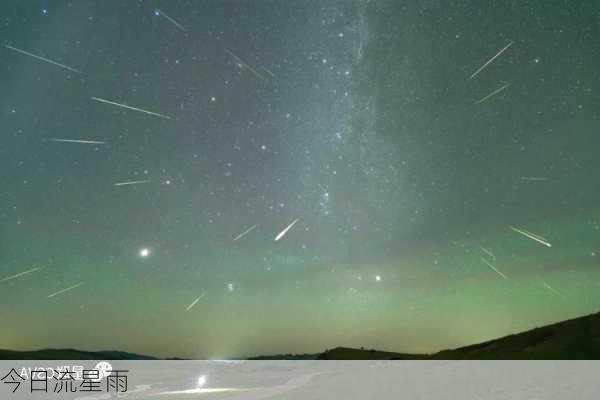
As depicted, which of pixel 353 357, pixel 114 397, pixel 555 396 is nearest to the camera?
pixel 555 396

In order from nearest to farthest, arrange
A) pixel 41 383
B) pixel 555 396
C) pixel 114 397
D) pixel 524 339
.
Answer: pixel 555 396 < pixel 114 397 < pixel 524 339 < pixel 41 383

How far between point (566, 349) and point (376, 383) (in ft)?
49.8

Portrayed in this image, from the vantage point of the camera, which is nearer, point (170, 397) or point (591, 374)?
point (591, 374)

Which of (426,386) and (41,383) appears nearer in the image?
(426,386)

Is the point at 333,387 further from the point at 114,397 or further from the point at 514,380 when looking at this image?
the point at 114,397

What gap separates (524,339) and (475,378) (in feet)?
71.8

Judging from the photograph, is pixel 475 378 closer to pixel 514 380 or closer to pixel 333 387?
pixel 514 380

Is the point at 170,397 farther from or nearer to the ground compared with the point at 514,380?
nearer to the ground

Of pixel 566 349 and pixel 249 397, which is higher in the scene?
pixel 566 349

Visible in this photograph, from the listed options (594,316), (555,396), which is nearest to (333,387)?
(555,396)

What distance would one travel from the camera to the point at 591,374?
2542 centimetres

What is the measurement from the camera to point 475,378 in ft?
97.7

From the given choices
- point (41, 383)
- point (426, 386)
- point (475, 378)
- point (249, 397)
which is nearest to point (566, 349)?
point (475, 378)

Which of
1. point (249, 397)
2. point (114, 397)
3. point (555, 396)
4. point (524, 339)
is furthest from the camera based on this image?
point (524, 339)
